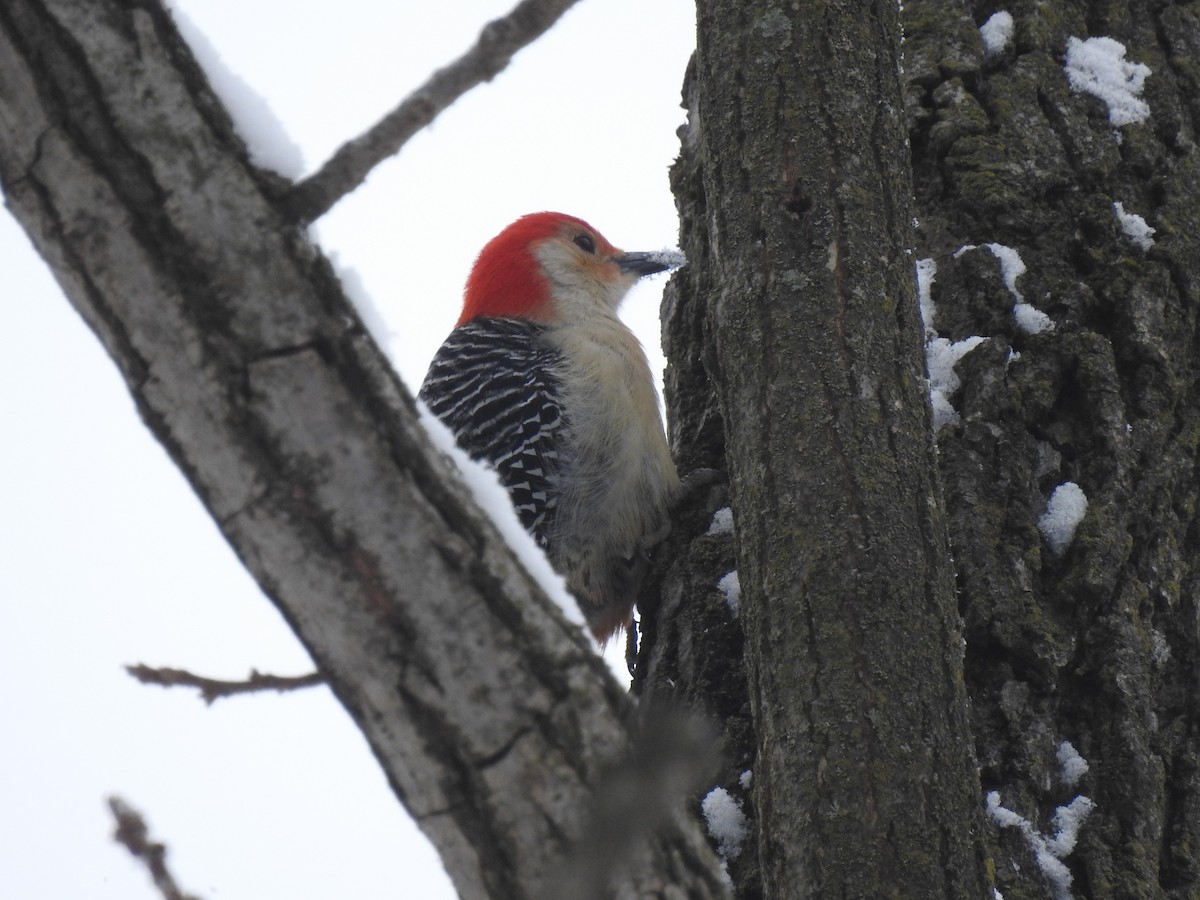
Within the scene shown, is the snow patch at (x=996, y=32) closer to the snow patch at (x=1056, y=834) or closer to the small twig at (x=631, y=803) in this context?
the snow patch at (x=1056, y=834)

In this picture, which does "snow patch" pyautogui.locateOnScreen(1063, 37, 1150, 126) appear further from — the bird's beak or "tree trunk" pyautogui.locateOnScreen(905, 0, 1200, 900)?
the bird's beak

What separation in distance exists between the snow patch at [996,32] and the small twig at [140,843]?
3.16 meters

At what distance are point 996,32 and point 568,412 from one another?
178cm

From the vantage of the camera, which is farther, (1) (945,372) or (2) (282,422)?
(1) (945,372)

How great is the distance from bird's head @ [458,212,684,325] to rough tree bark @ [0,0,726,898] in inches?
157

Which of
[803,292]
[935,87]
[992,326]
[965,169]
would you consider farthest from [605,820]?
[935,87]

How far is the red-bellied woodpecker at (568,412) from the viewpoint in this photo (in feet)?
13.9

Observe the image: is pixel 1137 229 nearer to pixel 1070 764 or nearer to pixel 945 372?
pixel 945 372

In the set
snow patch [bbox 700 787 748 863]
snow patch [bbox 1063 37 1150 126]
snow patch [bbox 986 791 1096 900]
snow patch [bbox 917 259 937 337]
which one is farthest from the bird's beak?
snow patch [bbox 986 791 1096 900]

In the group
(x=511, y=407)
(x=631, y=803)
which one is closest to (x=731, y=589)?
(x=511, y=407)

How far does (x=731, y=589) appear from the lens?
330cm

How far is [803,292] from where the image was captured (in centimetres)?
233

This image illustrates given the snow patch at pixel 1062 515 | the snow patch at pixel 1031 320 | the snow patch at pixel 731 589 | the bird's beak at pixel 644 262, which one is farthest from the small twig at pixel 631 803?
the bird's beak at pixel 644 262

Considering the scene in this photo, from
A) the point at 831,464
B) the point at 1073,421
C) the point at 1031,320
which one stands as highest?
the point at 1031,320
